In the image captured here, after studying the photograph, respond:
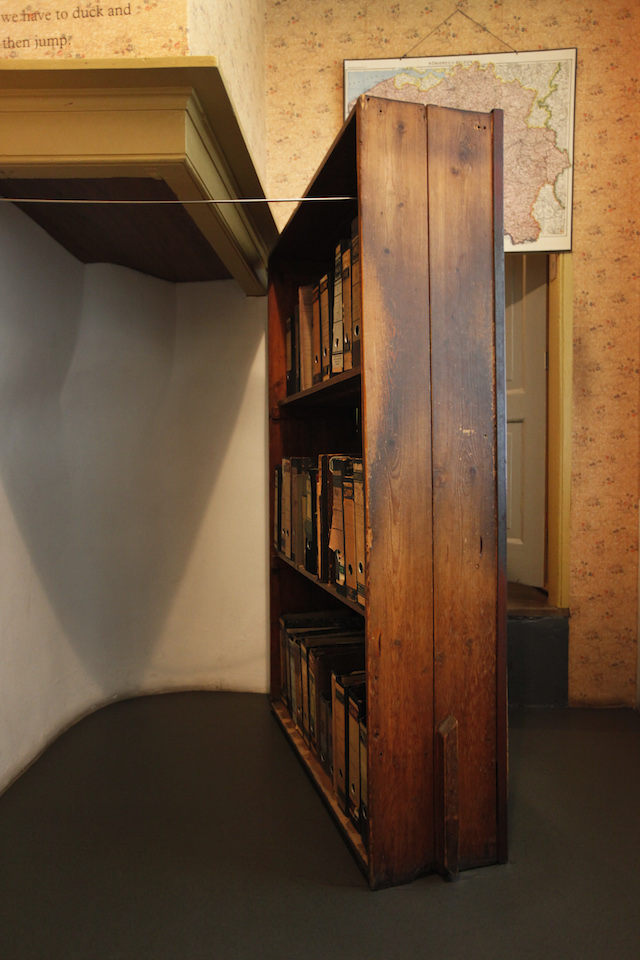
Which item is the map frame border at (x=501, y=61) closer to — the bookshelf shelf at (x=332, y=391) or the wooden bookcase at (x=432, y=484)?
the bookshelf shelf at (x=332, y=391)

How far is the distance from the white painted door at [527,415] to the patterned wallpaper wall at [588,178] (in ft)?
1.47

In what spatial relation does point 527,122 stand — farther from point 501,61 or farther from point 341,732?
point 341,732

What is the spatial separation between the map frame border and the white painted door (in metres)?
0.48

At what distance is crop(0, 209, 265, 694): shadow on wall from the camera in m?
2.24

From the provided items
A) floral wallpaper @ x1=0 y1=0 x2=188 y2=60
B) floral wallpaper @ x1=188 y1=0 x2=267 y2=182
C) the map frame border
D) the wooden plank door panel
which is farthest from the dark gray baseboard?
floral wallpaper @ x1=0 y1=0 x2=188 y2=60

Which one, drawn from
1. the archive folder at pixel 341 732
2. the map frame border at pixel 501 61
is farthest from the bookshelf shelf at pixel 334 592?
the map frame border at pixel 501 61

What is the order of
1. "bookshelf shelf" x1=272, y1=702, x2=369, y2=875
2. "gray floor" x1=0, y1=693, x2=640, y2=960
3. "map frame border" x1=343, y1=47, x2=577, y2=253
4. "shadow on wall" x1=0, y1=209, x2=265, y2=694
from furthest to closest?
"map frame border" x1=343, y1=47, x2=577, y2=253 < "shadow on wall" x1=0, y1=209, x2=265, y2=694 < "bookshelf shelf" x1=272, y1=702, x2=369, y2=875 < "gray floor" x1=0, y1=693, x2=640, y2=960

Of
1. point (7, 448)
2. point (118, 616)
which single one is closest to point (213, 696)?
point (118, 616)

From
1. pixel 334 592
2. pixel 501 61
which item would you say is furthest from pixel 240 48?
pixel 334 592

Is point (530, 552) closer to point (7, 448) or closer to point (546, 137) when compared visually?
point (546, 137)

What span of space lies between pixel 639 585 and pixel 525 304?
1494 mm

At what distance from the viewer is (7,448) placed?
76.9 inches

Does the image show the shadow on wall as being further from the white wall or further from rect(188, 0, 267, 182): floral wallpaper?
rect(188, 0, 267, 182): floral wallpaper

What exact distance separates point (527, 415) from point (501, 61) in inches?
61.6
